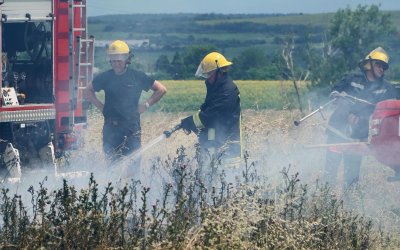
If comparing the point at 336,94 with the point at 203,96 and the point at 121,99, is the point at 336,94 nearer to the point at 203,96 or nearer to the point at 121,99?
the point at 121,99

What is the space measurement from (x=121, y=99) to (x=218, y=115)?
1252 mm

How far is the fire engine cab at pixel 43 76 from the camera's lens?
10273mm

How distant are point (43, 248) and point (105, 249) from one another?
42cm

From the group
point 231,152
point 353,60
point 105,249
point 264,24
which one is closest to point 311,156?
point 231,152

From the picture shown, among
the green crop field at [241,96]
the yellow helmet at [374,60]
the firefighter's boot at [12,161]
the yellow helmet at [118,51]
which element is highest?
the yellow helmet at [118,51]

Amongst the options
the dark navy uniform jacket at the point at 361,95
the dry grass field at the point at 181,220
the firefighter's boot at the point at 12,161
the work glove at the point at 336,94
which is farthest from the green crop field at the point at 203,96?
the dry grass field at the point at 181,220

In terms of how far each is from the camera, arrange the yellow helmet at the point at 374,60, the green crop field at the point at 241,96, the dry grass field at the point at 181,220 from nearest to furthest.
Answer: the dry grass field at the point at 181,220 → the yellow helmet at the point at 374,60 → the green crop field at the point at 241,96

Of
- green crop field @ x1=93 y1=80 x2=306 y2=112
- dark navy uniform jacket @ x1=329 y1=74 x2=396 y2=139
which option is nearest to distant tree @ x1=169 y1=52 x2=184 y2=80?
green crop field @ x1=93 y1=80 x2=306 y2=112

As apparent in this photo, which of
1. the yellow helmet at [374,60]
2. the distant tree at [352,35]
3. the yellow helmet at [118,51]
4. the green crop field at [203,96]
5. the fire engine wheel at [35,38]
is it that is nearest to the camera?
the yellow helmet at [118,51]

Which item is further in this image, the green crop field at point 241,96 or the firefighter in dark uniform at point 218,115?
the green crop field at point 241,96

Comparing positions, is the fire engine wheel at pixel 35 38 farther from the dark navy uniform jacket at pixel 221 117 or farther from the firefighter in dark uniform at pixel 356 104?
the firefighter in dark uniform at pixel 356 104

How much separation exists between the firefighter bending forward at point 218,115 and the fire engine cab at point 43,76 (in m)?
1.82

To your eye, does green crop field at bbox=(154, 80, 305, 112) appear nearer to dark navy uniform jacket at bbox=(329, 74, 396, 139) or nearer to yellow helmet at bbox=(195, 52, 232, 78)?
dark navy uniform jacket at bbox=(329, 74, 396, 139)

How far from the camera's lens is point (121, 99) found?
10.4 meters
